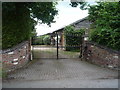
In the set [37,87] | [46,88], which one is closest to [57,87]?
[46,88]

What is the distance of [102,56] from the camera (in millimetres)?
6430

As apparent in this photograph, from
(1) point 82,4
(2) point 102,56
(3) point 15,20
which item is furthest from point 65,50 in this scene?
(3) point 15,20

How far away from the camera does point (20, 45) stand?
19.9ft

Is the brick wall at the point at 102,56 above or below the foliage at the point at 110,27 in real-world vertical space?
below

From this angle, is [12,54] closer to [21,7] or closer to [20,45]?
[20,45]

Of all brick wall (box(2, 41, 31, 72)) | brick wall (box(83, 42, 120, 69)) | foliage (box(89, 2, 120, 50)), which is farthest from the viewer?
brick wall (box(83, 42, 120, 69))

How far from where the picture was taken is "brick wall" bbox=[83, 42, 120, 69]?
5745 mm

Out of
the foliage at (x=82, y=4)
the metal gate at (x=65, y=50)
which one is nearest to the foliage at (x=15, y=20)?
the foliage at (x=82, y=4)

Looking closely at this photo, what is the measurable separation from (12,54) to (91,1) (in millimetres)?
6437

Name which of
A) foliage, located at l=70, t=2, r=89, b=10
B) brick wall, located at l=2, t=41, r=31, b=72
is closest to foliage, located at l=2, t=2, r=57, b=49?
brick wall, located at l=2, t=41, r=31, b=72

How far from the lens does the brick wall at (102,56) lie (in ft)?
18.8

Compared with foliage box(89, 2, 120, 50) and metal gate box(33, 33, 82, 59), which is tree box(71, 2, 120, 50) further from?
metal gate box(33, 33, 82, 59)

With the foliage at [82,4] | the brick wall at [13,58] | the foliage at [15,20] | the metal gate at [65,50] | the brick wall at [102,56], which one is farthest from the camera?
the metal gate at [65,50]

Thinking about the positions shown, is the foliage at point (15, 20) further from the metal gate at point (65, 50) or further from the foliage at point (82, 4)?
the metal gate at point (65, 50)
